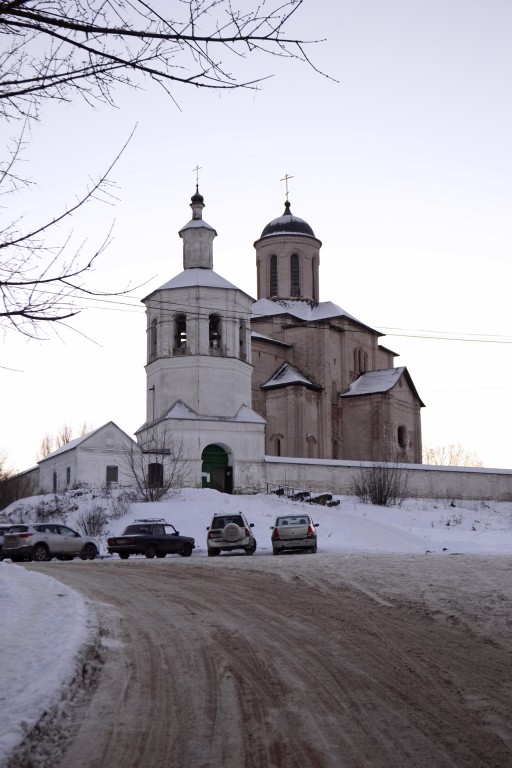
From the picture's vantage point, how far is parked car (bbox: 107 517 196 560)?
81.4ft

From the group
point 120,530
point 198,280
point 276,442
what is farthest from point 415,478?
point 120,530

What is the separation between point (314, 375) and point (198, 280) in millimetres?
12778

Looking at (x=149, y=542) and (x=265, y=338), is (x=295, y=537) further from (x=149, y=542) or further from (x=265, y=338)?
(x=265, y=338)

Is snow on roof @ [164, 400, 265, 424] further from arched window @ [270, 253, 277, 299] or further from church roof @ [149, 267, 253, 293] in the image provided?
arched window @ [270, 253, 277, 299]

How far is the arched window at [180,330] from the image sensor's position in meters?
41.0

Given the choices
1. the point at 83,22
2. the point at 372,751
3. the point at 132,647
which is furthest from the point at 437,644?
the point at 83,22

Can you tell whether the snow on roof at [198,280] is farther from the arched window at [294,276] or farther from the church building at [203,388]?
the arched window at [294,276]

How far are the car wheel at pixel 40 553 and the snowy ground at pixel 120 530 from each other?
337 cm

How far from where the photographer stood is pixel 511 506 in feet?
148

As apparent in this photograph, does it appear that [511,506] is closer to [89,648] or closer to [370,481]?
[370,481]

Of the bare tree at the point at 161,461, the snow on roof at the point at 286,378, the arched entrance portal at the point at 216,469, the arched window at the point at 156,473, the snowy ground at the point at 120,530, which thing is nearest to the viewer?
the snowy ground at the point at 120,530

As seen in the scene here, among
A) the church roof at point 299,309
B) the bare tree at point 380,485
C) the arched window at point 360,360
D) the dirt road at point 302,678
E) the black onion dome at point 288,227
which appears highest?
the black onion dome at point 288,227

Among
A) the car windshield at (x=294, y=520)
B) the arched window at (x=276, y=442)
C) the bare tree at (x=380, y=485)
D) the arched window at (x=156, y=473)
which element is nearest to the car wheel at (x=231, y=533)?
the car windshield at (x=294, y=520)

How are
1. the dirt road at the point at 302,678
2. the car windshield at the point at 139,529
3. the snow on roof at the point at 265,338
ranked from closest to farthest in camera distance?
the dirt road at the point at 302,678 < the car windshield at the point at 139,529 < the snow on roof at the point at 265,338
